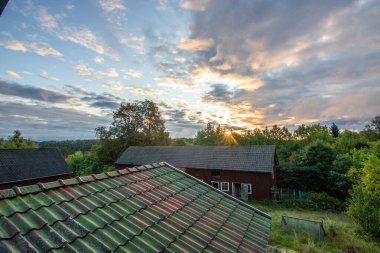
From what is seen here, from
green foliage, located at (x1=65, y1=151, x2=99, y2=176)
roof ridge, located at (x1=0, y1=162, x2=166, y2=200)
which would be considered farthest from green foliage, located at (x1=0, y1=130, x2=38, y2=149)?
roof ridge, located at (x1=0, y1=162, x2=166, y2=200)

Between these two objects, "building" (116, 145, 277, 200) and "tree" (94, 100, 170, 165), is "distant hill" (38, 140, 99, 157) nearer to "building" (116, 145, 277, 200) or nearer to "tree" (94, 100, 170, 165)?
"tree" (94, 100, 170, 165)

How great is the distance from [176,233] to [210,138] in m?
75.0

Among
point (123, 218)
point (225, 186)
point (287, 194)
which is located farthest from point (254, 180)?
point (123, 218)

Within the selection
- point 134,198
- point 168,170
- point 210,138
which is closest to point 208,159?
point 168,170

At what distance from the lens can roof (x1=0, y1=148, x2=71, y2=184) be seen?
2832cm

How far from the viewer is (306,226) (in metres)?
15.0

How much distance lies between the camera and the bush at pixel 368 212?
15.0 m

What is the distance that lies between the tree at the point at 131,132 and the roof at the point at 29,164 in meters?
11.6

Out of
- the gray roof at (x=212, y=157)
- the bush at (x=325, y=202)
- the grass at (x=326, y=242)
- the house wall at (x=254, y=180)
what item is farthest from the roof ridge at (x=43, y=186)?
the bush at (x=325, y=202)

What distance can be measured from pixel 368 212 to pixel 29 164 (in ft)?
121

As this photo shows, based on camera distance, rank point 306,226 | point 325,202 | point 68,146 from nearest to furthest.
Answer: point 306,226 → point 325,202 → point 68,146

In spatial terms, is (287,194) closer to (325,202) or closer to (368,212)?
(325,202)

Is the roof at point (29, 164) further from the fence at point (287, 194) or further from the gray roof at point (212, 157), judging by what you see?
the fence at point (287, 194)

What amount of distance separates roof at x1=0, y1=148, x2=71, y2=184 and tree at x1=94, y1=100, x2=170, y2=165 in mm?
11615
